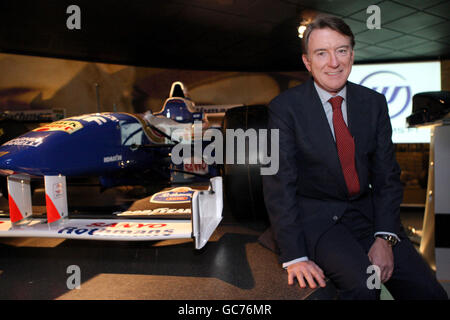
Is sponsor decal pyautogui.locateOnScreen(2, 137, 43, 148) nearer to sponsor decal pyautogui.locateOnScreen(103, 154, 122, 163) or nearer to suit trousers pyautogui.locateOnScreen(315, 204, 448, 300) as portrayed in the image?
sponsor decal pyautogui.locateOnScreen(103, 154, 122, 163)

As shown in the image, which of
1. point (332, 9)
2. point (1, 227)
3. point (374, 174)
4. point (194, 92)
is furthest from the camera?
point (194, 92)

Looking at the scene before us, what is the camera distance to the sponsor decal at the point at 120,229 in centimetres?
133

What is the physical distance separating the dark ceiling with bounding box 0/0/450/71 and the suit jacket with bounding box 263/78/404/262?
3345 millimetres

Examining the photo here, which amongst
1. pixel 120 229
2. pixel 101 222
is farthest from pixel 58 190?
pixel 120 229

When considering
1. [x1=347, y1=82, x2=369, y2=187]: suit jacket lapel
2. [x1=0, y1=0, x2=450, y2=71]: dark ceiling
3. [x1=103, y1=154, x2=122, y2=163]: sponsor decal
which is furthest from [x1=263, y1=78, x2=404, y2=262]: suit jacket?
[x1=0, y1=0, x2=450, y2=71]: dark ceiling

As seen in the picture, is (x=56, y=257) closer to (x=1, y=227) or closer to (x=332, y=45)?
(x=1, y=227)

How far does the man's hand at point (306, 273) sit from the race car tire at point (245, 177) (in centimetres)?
83

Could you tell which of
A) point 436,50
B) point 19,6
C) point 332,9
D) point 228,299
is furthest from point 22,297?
point 436,50

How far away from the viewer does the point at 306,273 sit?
113 cm

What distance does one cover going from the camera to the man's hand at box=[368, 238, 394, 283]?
Result: 1.14 metres

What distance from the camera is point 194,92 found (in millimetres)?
7676

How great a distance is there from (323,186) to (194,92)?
6.76 m

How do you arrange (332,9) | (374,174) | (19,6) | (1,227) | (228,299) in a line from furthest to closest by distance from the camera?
(332,9) → (19,6) → (1,227) → (374,174) → (228,299)

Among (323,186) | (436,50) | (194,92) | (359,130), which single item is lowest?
(323,186)
